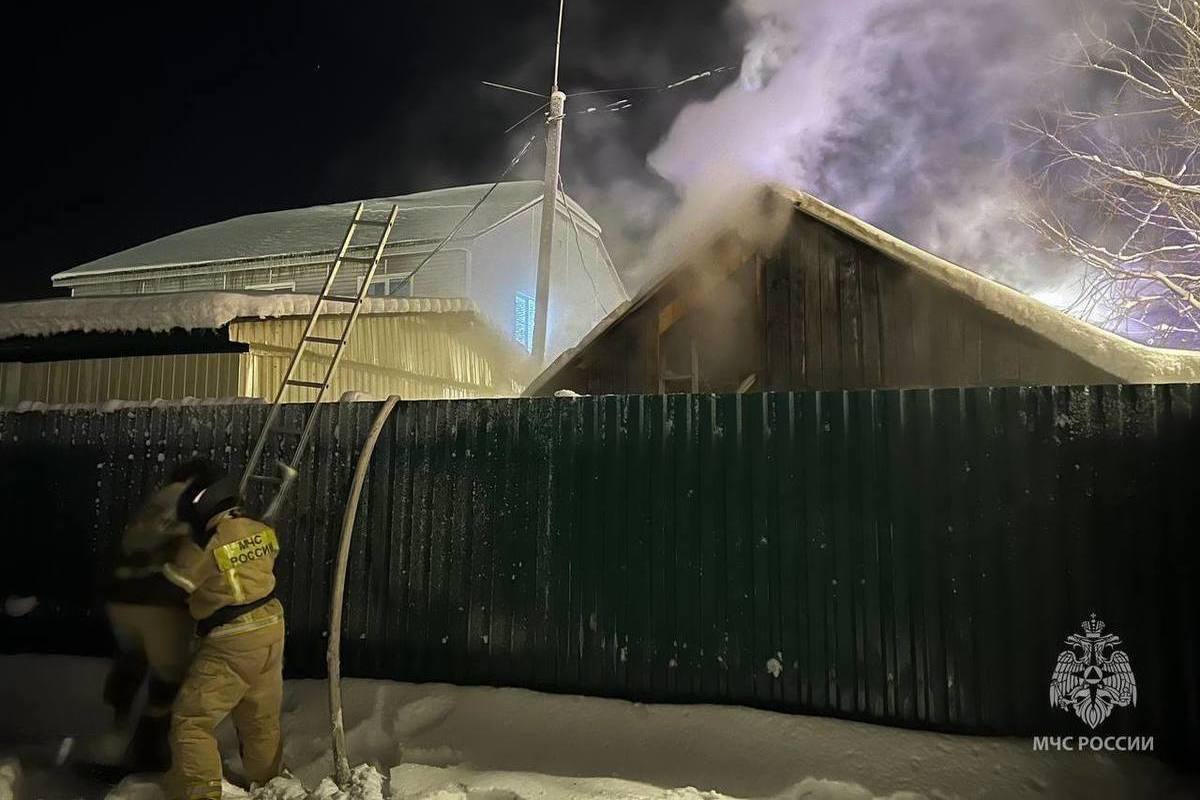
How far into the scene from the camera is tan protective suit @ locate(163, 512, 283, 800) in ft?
12.5

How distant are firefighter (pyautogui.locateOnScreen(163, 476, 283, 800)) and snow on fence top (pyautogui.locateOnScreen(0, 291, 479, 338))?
6.04 m

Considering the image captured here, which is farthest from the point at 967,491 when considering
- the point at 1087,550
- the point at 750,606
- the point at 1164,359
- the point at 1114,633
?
the point at 1164,359

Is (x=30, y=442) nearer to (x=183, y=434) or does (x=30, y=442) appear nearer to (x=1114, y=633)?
(x=183, y=434)

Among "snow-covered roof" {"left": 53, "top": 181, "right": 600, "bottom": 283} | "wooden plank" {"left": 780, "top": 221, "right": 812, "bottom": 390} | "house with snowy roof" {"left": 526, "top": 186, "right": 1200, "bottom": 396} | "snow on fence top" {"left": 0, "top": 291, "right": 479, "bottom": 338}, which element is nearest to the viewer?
"house with snowy roof" {"left": 526, "top": 186, "right": 1200, "bottom": 396}

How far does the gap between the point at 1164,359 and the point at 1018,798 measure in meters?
4.14

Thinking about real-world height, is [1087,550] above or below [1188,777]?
above

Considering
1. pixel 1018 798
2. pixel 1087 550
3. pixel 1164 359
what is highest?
pixel 1164 359

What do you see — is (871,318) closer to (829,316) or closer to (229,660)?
(829,316)

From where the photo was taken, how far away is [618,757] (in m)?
4.16

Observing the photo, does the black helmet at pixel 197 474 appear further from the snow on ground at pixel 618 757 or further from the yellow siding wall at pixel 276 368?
the yellow siding wall at pixel 276 368

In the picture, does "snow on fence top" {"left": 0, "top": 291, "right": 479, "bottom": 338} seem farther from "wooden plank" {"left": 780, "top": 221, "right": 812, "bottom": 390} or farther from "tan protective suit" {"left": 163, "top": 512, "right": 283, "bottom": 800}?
"wooden plank" {"left": 780, "top": 221, "right": 812, "bottom": 390}

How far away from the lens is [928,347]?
285 inches

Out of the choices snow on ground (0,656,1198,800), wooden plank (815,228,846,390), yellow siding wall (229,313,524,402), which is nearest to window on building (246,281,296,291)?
yellow siding wall (229,313,524,402)

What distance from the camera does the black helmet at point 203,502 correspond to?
4.12 metres
